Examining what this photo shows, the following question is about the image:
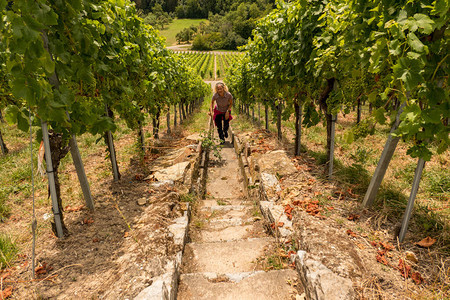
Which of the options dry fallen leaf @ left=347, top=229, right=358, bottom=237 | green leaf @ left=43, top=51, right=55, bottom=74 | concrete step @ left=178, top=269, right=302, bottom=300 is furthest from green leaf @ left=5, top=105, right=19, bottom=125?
dry fallen leaf @ left=347, top=229, right=358, bottom=237

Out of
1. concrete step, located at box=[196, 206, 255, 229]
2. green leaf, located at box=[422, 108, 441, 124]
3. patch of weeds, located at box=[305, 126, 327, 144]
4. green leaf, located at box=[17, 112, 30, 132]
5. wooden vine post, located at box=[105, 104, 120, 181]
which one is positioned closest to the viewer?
green leaf, located at box=[422, 108, 441, 124]

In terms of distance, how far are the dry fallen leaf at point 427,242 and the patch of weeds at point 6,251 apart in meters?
4.25

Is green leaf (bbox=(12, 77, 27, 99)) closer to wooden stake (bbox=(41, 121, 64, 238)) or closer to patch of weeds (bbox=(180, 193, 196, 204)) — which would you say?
wooden stake (bbox=(41, 121, 64, 238))

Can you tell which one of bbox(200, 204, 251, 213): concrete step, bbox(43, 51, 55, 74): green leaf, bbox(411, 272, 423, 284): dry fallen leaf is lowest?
bbox(200, 204, 251, 213): concrete step

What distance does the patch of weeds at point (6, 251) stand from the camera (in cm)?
240

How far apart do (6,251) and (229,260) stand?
2.43 meters

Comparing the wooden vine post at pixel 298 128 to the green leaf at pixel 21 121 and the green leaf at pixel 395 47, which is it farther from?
the green leaf at pixel 21 121

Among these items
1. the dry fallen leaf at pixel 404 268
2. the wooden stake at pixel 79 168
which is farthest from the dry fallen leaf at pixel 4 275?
the dry fallen leaf at pixel 404 268

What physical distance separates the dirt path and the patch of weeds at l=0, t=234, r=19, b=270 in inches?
71.4

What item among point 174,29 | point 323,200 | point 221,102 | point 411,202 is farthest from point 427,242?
point 174,29

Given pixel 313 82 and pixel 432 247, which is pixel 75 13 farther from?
pixel 432 247

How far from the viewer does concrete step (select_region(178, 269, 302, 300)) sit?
2.10 m

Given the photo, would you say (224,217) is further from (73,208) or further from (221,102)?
(221,102)

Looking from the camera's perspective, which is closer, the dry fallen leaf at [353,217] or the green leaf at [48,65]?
the green leaf at [48,65]
